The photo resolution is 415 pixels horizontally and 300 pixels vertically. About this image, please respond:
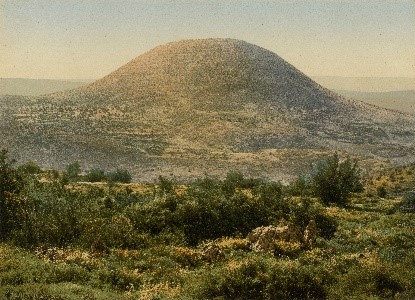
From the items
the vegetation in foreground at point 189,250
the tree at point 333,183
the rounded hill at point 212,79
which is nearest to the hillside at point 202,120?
the rounded hill at point 212,79

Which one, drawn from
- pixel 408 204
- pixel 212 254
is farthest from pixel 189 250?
pixel 408 204

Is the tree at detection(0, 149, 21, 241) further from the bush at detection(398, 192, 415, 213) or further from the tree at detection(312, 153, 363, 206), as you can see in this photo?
the bush at detection(398, 192, 415, 213)

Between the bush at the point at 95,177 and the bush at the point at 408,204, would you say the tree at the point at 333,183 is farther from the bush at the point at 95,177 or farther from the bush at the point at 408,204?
the bush at the point at 95,177

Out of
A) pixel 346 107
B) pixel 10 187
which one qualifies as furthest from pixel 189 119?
pixel 10 187

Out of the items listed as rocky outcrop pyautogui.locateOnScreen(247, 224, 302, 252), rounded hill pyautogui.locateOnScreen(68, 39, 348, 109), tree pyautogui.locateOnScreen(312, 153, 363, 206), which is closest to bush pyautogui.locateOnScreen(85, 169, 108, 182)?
tree pyautogui.locateOnScreen(312, 153, 363, 206)

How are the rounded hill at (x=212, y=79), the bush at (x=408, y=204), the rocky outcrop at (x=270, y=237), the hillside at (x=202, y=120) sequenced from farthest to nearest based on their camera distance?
the rounded hill at (x=212, y=79)
the hillside at (x=202, y=120)
the bush at (x=408, y=204)
the rocky outcrop at (x=270, y=237)
